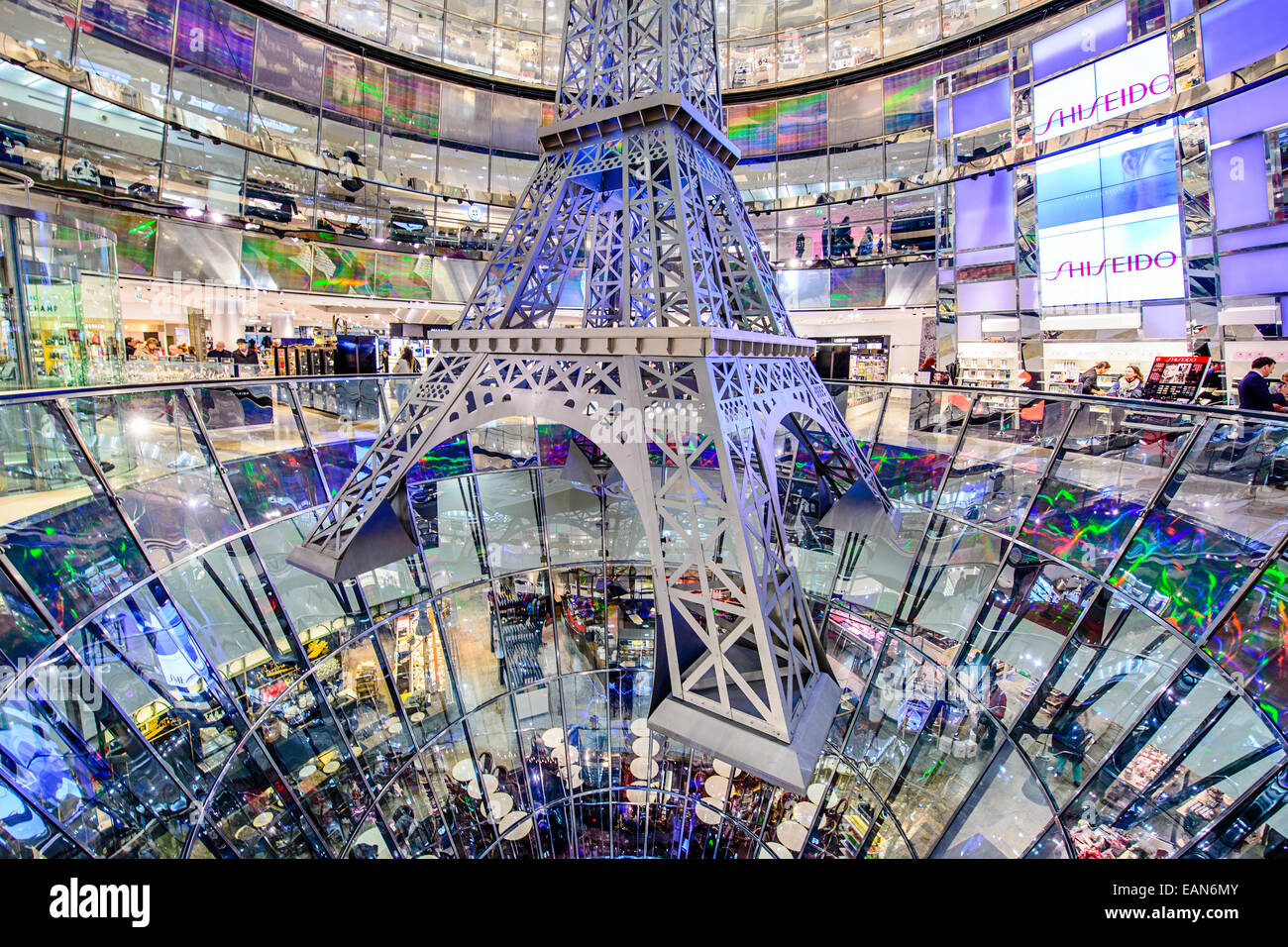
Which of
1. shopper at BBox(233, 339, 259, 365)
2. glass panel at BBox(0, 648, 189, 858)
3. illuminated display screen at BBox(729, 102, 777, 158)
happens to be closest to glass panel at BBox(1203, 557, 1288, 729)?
glass panel at BBox(0, 648, 189, 858)

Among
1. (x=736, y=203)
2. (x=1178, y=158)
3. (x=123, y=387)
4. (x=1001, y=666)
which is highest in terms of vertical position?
(x=1178, y=158)

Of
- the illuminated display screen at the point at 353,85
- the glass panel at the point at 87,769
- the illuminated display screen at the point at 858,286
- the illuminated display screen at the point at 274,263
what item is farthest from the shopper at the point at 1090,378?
the illuminated display screen at the point at 353,85

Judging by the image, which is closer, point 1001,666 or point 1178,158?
point 1001,666

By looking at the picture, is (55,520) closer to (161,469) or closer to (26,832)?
(161,469)

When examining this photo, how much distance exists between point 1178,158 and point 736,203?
51.4 ft

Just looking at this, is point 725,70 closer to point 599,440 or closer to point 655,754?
point 599,440

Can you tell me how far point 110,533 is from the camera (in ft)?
24.5

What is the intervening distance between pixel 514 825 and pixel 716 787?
4.61 metres

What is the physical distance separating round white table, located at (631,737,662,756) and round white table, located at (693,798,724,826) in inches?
61.3

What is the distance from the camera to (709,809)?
12.6 metres

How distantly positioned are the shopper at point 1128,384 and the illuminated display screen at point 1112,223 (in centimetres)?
323

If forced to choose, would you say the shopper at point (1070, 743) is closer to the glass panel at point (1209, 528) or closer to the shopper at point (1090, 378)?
the glass panel at point (1209, 528)

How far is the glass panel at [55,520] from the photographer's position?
6.25m

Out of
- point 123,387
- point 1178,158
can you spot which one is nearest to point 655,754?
point 123,387
